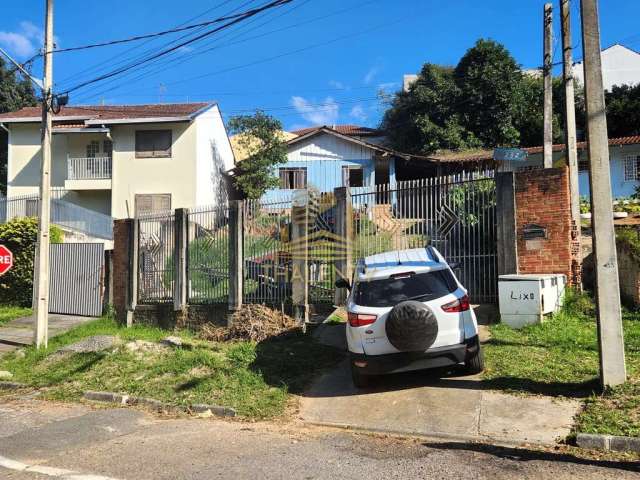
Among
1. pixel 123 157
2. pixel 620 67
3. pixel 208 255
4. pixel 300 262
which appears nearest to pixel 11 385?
pixel 208 255

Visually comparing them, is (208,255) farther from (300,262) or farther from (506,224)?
(506,224)

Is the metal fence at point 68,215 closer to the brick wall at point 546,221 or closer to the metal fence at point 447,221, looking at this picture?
the metal fence at point 447,221

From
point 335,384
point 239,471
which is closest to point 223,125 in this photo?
point 335,384

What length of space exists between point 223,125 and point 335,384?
25302 millimetres

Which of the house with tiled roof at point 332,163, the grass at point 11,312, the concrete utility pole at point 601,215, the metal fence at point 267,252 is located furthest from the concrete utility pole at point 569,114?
the grass at point 11,312

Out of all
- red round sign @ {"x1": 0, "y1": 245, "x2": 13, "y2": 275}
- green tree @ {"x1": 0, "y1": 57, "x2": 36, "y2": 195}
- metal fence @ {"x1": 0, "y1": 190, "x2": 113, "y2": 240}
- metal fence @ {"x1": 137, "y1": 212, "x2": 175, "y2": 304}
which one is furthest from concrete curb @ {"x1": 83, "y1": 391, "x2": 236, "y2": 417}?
green tree @ {"x1": 0, "y1": 57, "x2": 36, "y2": 195}

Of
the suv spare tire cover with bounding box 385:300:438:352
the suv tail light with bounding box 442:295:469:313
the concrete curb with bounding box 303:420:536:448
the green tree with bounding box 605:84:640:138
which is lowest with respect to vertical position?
the concrete curb with bounding box 303:420:536:448

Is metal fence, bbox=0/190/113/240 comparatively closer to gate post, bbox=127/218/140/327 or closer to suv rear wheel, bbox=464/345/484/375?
gate post, bbox=127/218/140/327

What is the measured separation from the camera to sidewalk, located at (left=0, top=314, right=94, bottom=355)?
12.0 metres

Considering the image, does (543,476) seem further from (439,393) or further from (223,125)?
Answer: (223,125)

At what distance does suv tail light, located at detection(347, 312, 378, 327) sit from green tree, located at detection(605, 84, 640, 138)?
2727 centimetres

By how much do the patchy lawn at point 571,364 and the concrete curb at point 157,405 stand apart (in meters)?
3.51

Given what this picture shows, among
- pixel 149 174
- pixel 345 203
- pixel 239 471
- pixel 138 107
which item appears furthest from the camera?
pixel 138 107

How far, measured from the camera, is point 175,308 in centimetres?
1250
